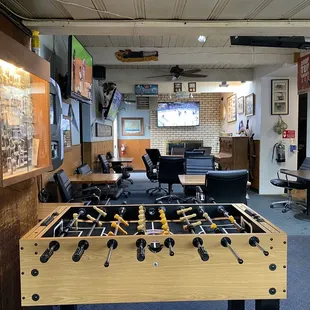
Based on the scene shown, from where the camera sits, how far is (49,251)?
1.35m

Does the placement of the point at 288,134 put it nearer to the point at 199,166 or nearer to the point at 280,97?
the point at 280,97

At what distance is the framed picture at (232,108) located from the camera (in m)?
8.97

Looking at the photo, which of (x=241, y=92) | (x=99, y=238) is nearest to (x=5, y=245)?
(x=99, y=238)

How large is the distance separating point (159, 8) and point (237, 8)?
58 cm

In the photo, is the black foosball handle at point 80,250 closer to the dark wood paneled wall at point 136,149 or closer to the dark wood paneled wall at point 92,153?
the dark wood paneled wall at point 92,153

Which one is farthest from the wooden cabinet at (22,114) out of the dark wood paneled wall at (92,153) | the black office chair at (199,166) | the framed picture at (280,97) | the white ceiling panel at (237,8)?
the framed picture at (280,97)

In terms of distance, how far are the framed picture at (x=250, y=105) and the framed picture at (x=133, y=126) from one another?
440 centimetres

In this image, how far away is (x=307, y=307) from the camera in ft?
7.96

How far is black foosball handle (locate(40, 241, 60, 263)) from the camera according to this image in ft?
4.29

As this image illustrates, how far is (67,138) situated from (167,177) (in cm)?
230

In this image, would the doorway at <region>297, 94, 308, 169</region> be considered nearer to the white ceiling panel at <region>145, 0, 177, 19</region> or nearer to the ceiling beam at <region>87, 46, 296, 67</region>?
the ceiling beam at <region>87, 46, 296, 67</region>

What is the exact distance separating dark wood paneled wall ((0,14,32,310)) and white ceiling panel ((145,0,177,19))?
1.03 m

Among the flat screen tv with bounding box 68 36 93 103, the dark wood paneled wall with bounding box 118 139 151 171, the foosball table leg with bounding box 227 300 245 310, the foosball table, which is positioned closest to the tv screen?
the dark wood paneled wall with bounding box 118 139 151 171

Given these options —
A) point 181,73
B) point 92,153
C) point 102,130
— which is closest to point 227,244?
point 92,153
